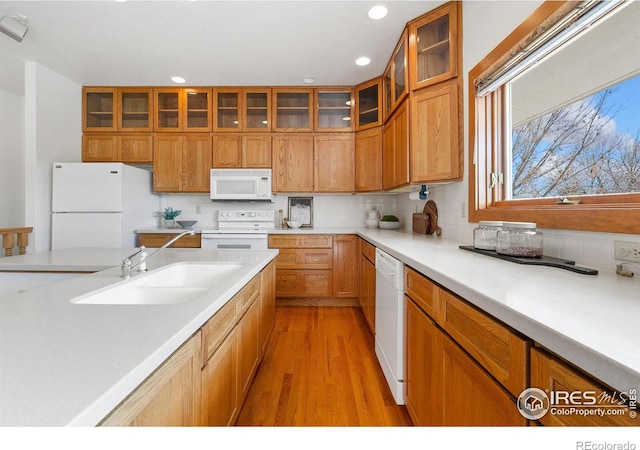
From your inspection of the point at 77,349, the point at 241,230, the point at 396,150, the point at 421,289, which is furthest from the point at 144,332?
the point at 241,230

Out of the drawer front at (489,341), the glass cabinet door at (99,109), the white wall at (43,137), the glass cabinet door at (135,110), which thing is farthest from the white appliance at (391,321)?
the glass cabinet door at (99,109)

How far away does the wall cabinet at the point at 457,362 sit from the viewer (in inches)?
26.1

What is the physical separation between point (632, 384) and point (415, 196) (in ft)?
7.35

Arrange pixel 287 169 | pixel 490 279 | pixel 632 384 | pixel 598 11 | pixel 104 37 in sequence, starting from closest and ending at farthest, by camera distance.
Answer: pixel 632 384 < pixel 490 279 < pixel 598 11 < pixel 104 37 < pixel 287 169

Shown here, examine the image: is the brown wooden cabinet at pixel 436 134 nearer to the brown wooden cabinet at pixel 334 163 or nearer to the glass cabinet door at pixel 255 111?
the brown wooden cabinet at pixel 334 163

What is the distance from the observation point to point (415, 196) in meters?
2.54

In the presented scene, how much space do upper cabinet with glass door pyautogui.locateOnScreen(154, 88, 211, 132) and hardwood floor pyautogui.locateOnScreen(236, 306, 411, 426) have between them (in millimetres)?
2717

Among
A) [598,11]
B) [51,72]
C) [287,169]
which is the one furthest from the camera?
[287,169]

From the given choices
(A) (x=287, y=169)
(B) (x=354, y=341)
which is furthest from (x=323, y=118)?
(B) (x=354, y=341)

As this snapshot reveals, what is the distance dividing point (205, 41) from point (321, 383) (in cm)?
302

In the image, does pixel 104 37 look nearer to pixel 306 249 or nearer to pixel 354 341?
pixel 306 249

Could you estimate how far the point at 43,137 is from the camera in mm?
2924

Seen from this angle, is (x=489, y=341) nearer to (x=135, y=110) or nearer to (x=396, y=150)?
(x=396, y=150)

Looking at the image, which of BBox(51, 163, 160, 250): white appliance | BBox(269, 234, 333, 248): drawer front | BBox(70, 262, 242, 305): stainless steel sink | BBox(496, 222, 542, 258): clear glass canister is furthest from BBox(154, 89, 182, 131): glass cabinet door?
BBox(496, 222, 542, 258): clear glass canister
